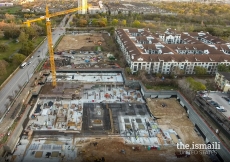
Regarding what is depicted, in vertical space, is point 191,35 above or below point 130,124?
above

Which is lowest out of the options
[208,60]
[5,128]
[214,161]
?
[214,161]

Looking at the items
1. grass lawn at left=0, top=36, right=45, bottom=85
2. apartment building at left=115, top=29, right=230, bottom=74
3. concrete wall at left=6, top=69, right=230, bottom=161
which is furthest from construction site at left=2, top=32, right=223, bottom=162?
grass lawn at left=0, top=36, right=45, bottom=85

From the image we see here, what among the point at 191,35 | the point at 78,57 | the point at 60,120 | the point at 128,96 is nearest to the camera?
the point at 60,120

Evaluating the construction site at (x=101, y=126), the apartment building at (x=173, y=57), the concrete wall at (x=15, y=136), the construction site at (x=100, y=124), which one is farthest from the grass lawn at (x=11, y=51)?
the apartment building at (x=173, y=57)

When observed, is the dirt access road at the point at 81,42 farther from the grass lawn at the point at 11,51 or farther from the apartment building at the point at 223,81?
the apartment building at the point at 223,81

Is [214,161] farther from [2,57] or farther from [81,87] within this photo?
[2,57]

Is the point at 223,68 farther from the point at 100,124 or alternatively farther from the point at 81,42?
the point at 81,42

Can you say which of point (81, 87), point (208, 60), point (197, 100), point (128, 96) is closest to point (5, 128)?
point (81, 87)

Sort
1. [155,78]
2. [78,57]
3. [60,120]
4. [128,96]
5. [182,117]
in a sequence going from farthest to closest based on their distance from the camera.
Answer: [78,57] < [155,78] < [128,96] < [182,117] < [60,120]
